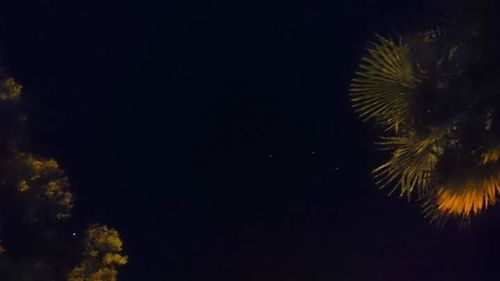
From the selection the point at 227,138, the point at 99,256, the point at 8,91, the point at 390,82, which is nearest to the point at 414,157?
the point at 390,82

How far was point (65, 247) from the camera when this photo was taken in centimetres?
677

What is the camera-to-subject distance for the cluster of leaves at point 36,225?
638cm

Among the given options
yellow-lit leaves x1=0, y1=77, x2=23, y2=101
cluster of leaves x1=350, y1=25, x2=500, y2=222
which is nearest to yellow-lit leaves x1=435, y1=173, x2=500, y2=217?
cluster of leaves x1=350, y1=25, x2=500, y2=222

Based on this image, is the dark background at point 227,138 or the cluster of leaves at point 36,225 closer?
the cluster of leaves at point 36,225

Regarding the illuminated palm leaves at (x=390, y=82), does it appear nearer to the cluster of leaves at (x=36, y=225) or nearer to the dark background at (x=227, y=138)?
the cluster of leaves at (x=36, y=225)

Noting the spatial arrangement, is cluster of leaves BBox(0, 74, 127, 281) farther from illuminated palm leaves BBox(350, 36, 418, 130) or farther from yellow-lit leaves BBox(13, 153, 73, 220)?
illuminated palm leaves BBox(350, 36, 418, 130)

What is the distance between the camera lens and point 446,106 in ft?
14.7

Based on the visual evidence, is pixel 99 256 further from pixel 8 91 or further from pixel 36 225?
pixel 8 91

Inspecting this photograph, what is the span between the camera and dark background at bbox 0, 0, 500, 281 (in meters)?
8.66

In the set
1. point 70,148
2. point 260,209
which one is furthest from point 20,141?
point 260,209

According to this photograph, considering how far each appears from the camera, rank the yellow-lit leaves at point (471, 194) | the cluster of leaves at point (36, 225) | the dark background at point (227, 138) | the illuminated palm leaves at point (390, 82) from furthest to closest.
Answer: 1. the dark background at point (227, 138)
2. the cluster of leaves at point (36, 225)
3. the illuminated palm leaves at point (390, 82)
4. the yellow-lit leaves at point (471, 194)

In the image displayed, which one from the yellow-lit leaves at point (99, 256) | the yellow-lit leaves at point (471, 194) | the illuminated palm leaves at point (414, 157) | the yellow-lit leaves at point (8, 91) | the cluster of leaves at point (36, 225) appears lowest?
the yellow-lit leaves at point (471, 194)

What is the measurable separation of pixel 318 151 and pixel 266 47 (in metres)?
1.51

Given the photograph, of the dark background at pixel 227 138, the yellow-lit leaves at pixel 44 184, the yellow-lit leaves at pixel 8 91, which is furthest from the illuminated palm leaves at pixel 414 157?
the dark background at pixel 227 138
